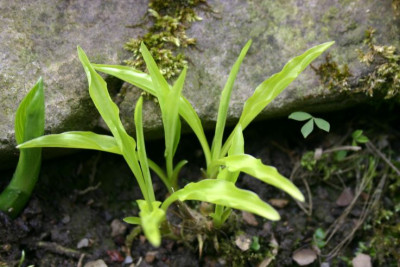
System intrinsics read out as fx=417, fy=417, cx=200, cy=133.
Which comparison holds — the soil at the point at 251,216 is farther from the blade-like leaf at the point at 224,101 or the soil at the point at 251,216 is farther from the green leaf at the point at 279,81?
the green leaf at the point at 279,81

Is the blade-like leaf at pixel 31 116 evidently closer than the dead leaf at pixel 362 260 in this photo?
Yes

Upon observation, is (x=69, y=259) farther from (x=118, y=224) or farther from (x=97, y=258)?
(x=118, y=224)

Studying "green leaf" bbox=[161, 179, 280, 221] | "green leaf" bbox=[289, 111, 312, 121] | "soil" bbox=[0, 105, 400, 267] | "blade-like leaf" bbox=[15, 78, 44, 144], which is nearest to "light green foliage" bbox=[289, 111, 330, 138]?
"green leaf" bbox=[289, 111, 312, 121]

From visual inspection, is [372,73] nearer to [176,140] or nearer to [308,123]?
[308,123]

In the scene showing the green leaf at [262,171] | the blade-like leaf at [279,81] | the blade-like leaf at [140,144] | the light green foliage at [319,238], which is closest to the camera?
the green leaf at [262,171]

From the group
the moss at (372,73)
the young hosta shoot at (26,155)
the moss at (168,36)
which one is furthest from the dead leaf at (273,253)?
the young hosta shoot at (26,155)

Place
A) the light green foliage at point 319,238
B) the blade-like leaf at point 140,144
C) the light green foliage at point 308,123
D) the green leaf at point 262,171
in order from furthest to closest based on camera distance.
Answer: the light green foliage at point 319,238
the light green foliage at point 308,123
the blade-like leaf at point 140,144
the green leaf at point 262,171

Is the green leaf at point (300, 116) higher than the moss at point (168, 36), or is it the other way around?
the moss at point (168, 36)
